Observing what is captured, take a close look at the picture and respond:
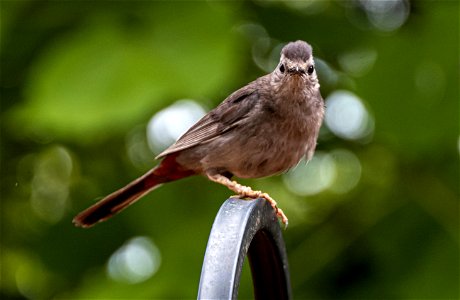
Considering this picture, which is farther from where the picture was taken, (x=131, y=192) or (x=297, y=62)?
(x=131, y=192)

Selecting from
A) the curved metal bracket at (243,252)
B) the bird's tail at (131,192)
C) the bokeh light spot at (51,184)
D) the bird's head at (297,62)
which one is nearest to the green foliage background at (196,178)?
the bokeh light spot at (51,184)

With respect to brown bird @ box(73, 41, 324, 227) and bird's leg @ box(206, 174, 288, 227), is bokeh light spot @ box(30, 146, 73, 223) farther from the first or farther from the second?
bird's leg @ box(206, 174, 288, 227)

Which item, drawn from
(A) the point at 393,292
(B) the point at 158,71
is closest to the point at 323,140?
(A) the point at 393,292

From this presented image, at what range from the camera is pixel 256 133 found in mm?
5215

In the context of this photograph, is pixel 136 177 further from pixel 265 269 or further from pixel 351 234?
pixel 265 269

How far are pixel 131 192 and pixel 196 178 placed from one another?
0.45m

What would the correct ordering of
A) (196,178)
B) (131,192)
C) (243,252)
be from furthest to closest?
(196,178)
(131,192)
(243,252)

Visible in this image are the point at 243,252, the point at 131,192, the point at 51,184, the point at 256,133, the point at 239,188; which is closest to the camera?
the point at 243,252

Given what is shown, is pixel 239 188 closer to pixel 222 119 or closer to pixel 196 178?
pixel 222 119

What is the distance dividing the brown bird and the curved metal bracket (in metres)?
1.09

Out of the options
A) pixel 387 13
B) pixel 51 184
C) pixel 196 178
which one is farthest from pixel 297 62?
pixel 51 184

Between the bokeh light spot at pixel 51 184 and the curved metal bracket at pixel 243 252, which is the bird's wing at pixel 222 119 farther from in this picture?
the curved metal bracket at pixel 243 252

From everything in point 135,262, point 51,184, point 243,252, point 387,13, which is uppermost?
point 387,13

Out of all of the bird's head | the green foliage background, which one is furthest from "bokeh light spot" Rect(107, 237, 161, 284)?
the bird's head
